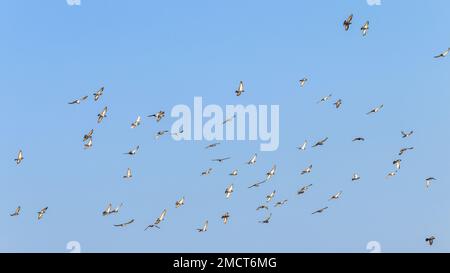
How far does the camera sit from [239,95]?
122375mm
